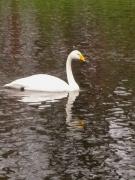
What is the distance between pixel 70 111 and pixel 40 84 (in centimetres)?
317

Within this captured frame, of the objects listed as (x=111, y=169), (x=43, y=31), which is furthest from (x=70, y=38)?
(x=111, y=169)

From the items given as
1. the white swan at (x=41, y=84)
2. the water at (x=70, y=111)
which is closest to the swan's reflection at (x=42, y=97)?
the water at (x=70, y=111)

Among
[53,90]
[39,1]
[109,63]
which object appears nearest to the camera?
[53,90]

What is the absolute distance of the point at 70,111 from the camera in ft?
70.3

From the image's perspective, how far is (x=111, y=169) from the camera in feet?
51.0

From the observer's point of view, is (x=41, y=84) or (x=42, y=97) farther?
(x=41, y=84)

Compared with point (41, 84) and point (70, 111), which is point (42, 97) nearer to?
point (41, 84)

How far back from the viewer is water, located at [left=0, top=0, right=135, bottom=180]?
15805mm

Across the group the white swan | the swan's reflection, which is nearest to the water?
the swan's reflection

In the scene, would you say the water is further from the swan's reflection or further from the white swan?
the white swan

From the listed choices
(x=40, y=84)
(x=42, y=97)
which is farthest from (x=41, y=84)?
(x=42, y=97)

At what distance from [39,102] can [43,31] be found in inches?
827

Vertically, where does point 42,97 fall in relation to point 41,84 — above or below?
below

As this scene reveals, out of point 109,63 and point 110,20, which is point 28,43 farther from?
point 110,20
